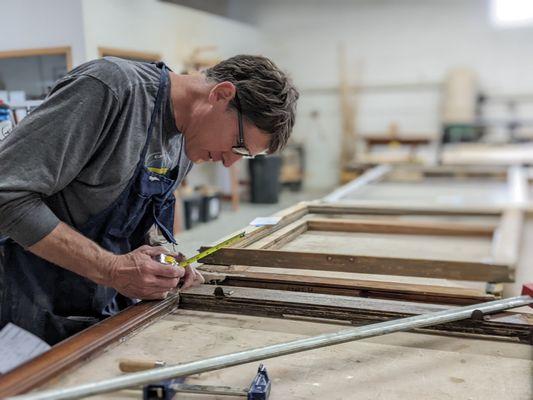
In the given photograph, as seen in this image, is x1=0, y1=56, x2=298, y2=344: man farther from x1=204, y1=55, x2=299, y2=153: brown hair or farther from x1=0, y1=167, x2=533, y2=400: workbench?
x1=0, y1=167, x2=533, y2=400: workbench

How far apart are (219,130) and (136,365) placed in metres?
0.62

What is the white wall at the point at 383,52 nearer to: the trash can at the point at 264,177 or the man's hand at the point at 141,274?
the trash can at the point at 264,177

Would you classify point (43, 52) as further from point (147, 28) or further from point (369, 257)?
point (369, 257)

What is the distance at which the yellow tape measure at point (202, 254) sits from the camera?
125 cm

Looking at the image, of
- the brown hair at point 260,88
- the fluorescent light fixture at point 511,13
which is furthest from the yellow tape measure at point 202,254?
the fluorescent light fixture at point 511,13

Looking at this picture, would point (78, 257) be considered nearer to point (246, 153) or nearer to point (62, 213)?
point (62, 213)

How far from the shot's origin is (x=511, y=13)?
738 centimetres

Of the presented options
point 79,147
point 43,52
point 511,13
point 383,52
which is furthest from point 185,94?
point 511,13

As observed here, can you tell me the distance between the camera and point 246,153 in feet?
4.38

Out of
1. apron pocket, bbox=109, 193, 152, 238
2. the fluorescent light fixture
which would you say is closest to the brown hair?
apron pocket, bbox=109, 193, 152, 238

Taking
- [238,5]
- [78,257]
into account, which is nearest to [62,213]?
[78,257]

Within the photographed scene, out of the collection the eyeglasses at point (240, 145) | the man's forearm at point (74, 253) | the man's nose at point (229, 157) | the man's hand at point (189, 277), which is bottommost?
the man's hand at point (189, 277)

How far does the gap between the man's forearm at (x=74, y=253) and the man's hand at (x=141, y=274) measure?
0.06 ft

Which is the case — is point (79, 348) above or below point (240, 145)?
below
